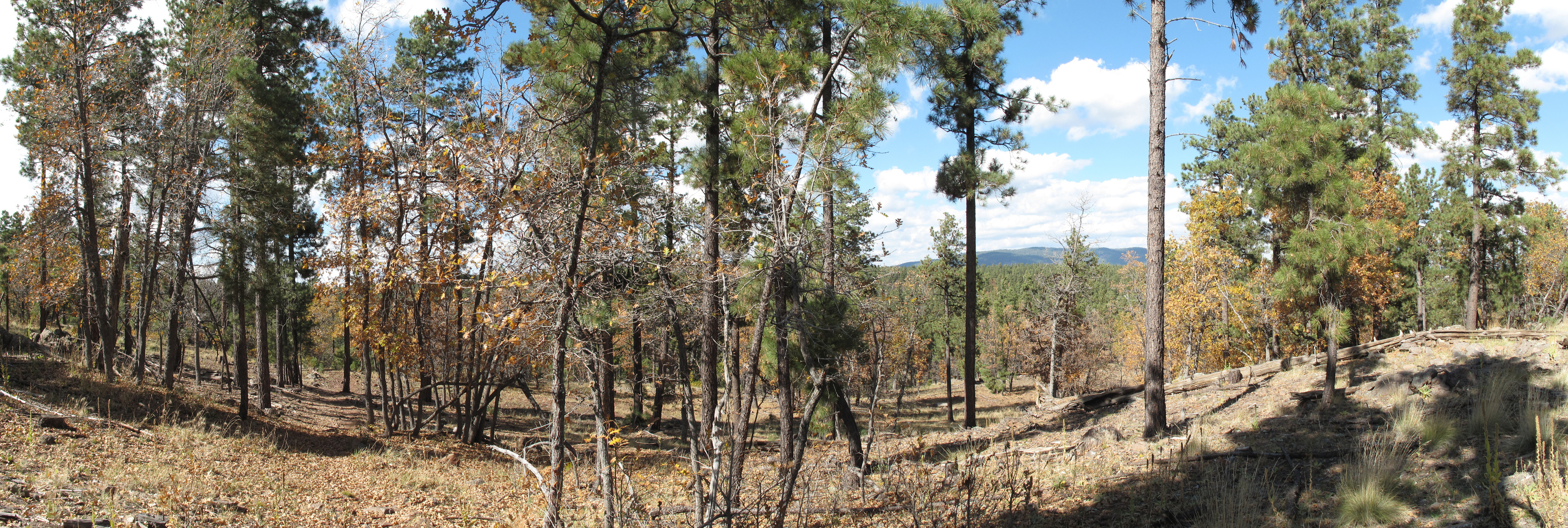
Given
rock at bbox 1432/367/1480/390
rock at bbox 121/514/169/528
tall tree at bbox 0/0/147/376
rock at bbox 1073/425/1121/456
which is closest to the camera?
rock at bbox 121/514/169/528

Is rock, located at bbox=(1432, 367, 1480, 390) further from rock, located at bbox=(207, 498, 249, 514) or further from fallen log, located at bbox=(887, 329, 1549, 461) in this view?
rock, located at bbox=(207, 498, 249, 514)

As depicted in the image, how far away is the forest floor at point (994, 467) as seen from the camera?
16.8 ft

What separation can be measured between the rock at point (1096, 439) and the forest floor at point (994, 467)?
0.03 m

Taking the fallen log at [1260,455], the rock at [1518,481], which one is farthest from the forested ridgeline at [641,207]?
the rock at [1518,481]

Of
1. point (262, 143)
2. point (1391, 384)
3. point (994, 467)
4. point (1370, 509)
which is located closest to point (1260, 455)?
point (1370, 509)

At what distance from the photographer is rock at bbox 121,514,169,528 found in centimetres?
548

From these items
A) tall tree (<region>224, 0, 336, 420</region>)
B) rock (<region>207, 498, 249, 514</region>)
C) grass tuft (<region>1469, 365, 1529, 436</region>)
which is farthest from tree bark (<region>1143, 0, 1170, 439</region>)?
tall tree (<region>224, 0, 336, 420</region>)

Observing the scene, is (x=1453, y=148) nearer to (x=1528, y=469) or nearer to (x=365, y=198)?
(x=1528, y=469)

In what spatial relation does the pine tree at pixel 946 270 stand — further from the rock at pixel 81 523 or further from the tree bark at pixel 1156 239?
the rock at pixel 81 523

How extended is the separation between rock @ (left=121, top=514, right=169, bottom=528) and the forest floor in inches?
3.4

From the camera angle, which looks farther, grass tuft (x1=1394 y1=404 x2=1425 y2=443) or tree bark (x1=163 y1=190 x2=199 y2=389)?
tree bark (x1=163 y1=190 x2=199 y2=389)

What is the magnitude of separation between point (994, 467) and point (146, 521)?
9.00 metres

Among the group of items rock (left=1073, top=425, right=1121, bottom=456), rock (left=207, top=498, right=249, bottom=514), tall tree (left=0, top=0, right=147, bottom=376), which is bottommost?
rock (left=207, top=498, right=249, bottom=514)

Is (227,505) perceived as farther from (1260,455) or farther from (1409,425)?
(1409,425)
